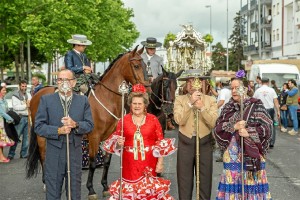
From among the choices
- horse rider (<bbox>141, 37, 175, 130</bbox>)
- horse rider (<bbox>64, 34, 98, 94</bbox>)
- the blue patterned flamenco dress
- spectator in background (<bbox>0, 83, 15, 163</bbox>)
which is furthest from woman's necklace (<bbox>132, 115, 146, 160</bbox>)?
spectator in background (<bbox>0, 83, 15, 163</bbox>)

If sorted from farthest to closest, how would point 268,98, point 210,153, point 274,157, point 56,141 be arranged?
point 268,98 → point 274,157 → point 210,153 → point 56,141

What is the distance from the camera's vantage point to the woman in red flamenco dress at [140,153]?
6.99m

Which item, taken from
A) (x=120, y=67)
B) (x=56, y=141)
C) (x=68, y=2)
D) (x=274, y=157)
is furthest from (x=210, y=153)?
(x=68, y=2)

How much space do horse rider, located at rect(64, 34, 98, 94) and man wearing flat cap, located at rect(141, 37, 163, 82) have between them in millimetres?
2036

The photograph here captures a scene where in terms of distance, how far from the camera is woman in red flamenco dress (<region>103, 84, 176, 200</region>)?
22.9 ft

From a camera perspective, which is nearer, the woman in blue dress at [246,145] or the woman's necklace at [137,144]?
the woman in blue dress at [246,145]

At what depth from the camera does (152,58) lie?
42.3ft

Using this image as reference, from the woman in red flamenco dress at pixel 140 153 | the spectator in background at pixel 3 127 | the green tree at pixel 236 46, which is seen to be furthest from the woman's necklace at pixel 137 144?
the green tree at pixel 236 46

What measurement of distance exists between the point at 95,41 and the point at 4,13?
55.5 ft

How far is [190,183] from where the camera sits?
7.47 meters

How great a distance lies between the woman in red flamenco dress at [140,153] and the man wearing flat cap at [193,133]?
1.32 feet

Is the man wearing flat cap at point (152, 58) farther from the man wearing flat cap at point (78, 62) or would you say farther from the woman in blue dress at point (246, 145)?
the woman in blue dress at point (246, 145)

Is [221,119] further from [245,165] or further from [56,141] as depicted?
[56,141]

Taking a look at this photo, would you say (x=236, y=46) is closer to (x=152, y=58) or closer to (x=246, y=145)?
(x=152, y=58)
